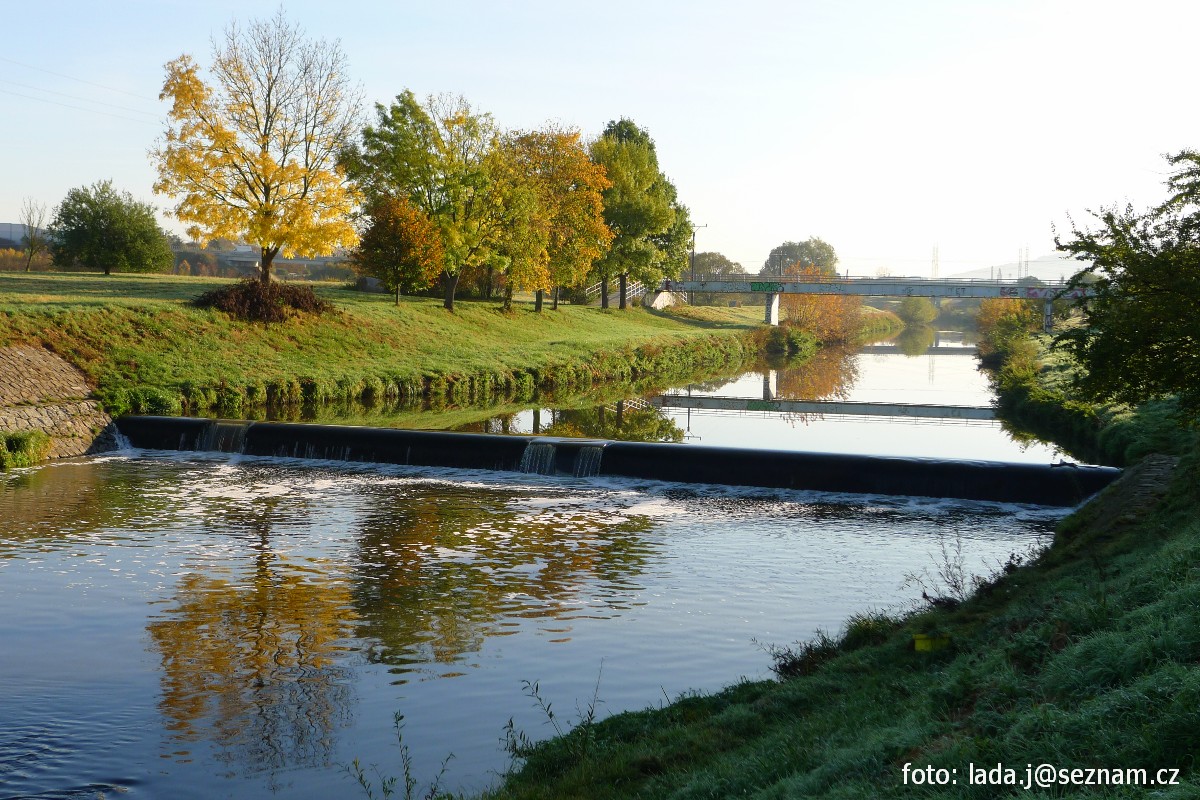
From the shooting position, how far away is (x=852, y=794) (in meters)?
5.11

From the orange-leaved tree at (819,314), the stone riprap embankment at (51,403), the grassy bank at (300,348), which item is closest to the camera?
the stone riprap embankment at (51,403)

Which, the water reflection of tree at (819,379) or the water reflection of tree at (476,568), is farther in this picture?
the water reflection of tree at (819,379)

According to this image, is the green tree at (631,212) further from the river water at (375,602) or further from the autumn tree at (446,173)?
the river water at (375,602)

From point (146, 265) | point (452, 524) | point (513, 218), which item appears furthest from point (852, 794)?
point (146, 265)

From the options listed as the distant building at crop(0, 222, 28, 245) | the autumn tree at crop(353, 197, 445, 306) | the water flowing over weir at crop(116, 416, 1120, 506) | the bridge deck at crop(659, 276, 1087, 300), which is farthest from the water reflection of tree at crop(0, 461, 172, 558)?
the distant building at crop(0, 222, 28, 245)

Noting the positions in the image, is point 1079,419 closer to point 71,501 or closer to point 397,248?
point 71,501

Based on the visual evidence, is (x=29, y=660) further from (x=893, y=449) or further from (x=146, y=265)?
(x=146, y=265)

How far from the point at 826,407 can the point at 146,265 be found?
3475cm

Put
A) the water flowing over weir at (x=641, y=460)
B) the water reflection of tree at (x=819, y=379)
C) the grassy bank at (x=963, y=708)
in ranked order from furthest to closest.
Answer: the water reflection of tree at (x=819, y=379), the water flowing over weir at (x=641, y=460), the grassy bank at (x=963, y=708)

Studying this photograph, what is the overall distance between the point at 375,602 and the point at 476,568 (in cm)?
184

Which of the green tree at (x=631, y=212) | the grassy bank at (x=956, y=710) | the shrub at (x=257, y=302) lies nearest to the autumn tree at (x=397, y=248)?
the shrub at (x=257, y=302)

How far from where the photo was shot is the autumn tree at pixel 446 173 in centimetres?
4534

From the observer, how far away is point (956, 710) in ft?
20.5

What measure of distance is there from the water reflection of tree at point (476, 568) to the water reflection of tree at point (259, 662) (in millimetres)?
533
